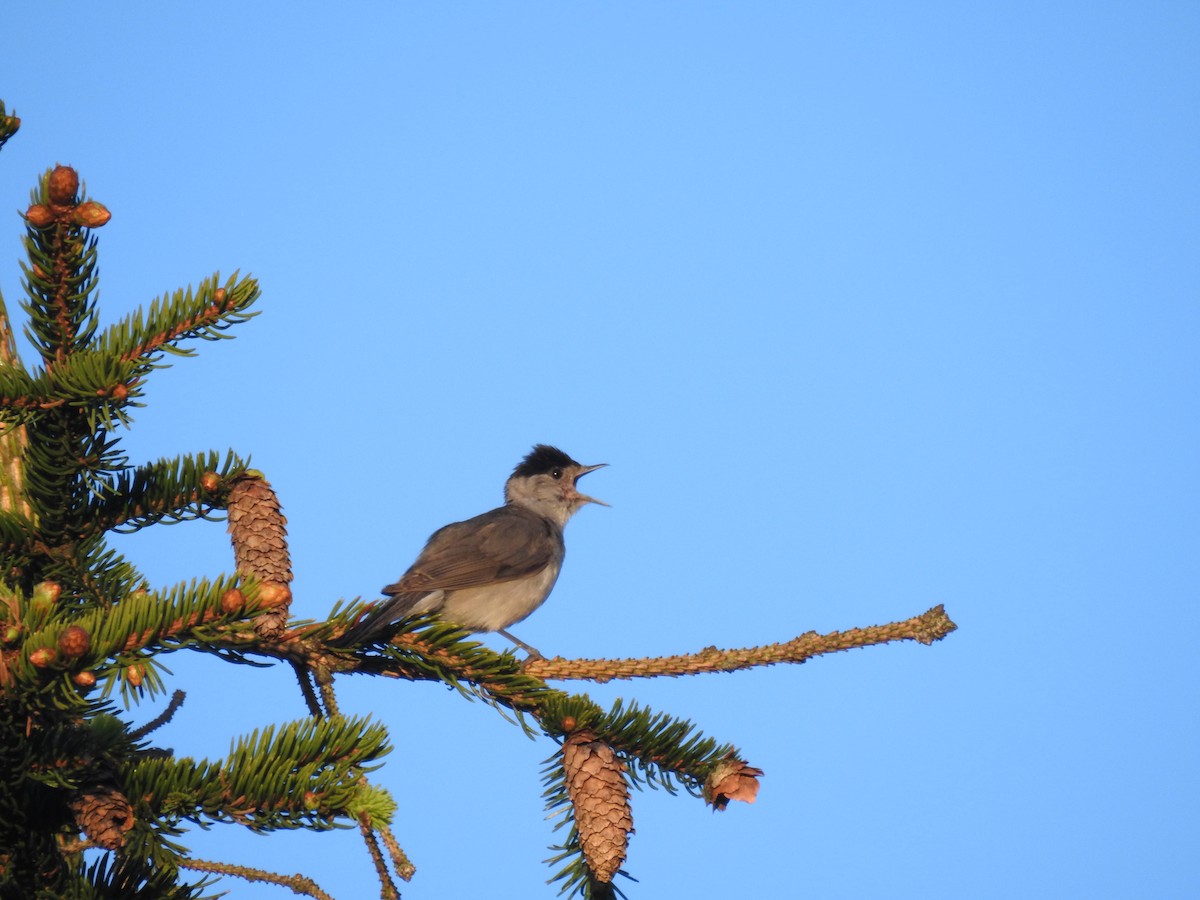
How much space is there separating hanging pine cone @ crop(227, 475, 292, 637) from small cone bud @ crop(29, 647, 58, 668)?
80 cm

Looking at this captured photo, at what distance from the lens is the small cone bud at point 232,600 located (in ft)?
9.32

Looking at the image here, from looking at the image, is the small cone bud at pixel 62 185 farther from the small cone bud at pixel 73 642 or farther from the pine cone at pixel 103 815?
the pine cone at pixel 103 815

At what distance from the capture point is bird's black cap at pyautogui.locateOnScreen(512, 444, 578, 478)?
1047 centimetres

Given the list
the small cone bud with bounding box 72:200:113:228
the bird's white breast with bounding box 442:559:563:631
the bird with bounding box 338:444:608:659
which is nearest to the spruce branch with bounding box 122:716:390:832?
the small cone bud with bounding box 72:200:113:228

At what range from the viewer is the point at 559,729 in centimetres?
310

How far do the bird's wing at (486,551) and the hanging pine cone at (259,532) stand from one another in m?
3.44

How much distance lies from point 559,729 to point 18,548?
1844 mm

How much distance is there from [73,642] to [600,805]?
127 cm

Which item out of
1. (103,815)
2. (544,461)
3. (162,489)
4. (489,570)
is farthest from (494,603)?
(103,815)

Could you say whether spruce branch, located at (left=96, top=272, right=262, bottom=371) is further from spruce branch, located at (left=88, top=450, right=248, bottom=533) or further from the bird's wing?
the bird's wing

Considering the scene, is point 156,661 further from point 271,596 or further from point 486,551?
point 486,551

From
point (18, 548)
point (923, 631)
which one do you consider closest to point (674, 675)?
point (923, 631)

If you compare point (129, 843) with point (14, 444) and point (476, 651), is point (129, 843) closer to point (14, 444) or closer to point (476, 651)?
point (476, 651)

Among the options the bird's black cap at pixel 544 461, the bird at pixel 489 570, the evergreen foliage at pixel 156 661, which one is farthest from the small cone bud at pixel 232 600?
the bird's black cap at pixel 544 461
